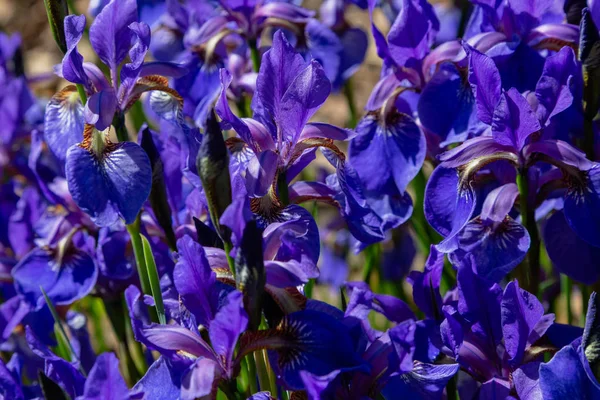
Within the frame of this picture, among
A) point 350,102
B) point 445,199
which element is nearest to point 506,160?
point 445,199

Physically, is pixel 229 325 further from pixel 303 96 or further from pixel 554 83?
pixel 554 83

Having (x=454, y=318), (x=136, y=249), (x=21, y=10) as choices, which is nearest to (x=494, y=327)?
(x=454, y=318)

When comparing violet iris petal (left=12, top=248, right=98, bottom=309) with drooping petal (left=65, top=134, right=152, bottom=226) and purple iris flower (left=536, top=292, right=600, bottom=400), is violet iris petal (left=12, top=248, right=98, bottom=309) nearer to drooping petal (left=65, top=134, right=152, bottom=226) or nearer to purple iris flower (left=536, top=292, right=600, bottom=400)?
drooping petal (left=65, top=134, right=152, bottom=226)

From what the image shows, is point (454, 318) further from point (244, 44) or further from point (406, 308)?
point (244, 44)

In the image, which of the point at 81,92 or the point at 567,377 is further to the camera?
the point at 81,92

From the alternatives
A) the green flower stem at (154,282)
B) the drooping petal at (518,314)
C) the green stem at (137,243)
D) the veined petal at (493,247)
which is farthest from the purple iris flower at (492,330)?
the green stem at (137,243)

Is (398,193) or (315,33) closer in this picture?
(398,193)
